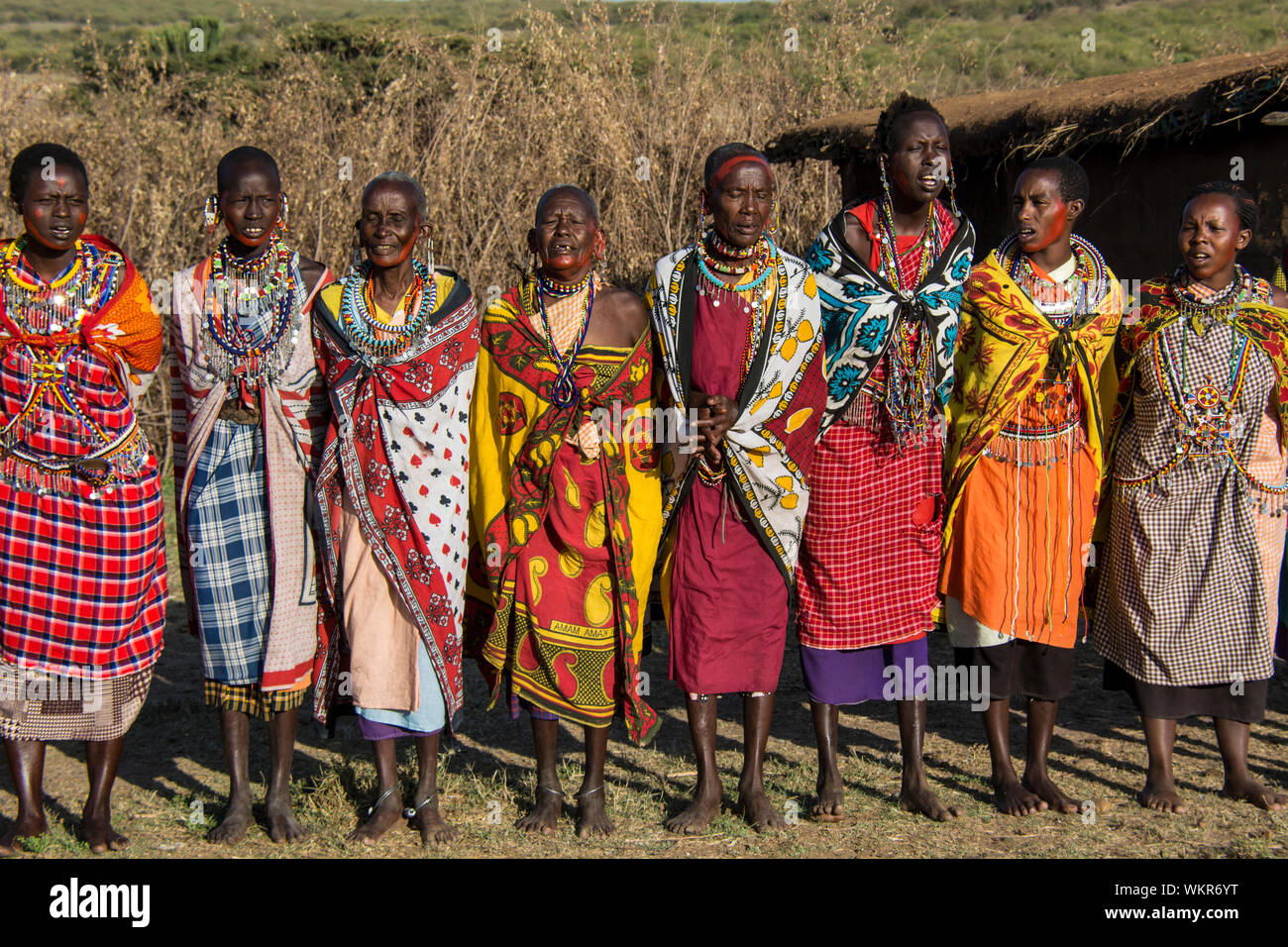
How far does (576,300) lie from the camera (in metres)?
4.23

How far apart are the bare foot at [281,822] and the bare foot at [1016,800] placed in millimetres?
2414

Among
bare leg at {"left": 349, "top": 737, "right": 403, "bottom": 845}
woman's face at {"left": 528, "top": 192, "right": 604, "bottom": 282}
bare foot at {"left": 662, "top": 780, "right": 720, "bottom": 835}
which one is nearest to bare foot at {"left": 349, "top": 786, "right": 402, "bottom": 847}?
bare leg at {"left": 349, "top": 737, "right": 403, "bottom": 845}

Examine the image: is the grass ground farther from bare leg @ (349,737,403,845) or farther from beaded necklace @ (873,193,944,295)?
beaded necklace @ (873,193,944,295)

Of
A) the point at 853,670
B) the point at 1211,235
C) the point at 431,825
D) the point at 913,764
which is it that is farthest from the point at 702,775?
the point at 1211,235

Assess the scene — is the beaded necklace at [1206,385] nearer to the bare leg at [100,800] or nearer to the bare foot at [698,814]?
the bare foot at [698,814]

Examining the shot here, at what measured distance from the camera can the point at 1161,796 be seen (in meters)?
4.43

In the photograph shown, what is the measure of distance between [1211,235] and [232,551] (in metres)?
3.54

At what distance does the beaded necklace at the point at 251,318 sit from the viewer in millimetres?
4152

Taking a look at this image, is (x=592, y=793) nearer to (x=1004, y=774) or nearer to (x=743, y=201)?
(x=1004, y=774)

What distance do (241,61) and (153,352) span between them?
62.4ft

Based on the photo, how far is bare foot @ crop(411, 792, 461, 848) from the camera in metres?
4.14

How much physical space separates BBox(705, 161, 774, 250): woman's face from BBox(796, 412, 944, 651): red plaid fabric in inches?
30.3
